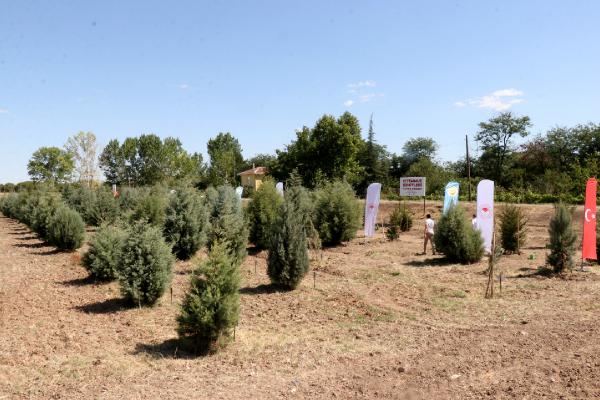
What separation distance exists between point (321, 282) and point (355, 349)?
453cm

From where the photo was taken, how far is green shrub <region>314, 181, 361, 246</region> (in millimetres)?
17688

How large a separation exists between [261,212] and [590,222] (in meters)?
9.44

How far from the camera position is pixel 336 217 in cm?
1773

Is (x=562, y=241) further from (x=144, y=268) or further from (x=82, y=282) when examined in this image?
(x=82, y=282)

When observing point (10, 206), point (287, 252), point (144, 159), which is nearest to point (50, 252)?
point (287, 252)

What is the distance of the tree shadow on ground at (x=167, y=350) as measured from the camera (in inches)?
224

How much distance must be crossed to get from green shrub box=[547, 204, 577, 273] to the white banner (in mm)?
11595

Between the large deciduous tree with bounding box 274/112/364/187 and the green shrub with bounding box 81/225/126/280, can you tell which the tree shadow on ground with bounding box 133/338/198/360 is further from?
A: the large deciduous tree with bounding box 274/112/364/187

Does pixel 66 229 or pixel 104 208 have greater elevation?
pixel 104 208

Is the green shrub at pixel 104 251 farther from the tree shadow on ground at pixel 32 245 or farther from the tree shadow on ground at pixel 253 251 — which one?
the tree shadow on ground at pixel 32 245

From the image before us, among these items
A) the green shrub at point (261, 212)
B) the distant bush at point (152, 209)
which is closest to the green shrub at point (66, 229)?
the distant bush at point (152, 209)

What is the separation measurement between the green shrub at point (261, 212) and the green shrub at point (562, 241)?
316 inches

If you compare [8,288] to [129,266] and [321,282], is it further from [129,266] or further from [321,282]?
[321,282]

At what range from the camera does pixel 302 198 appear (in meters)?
15.4
